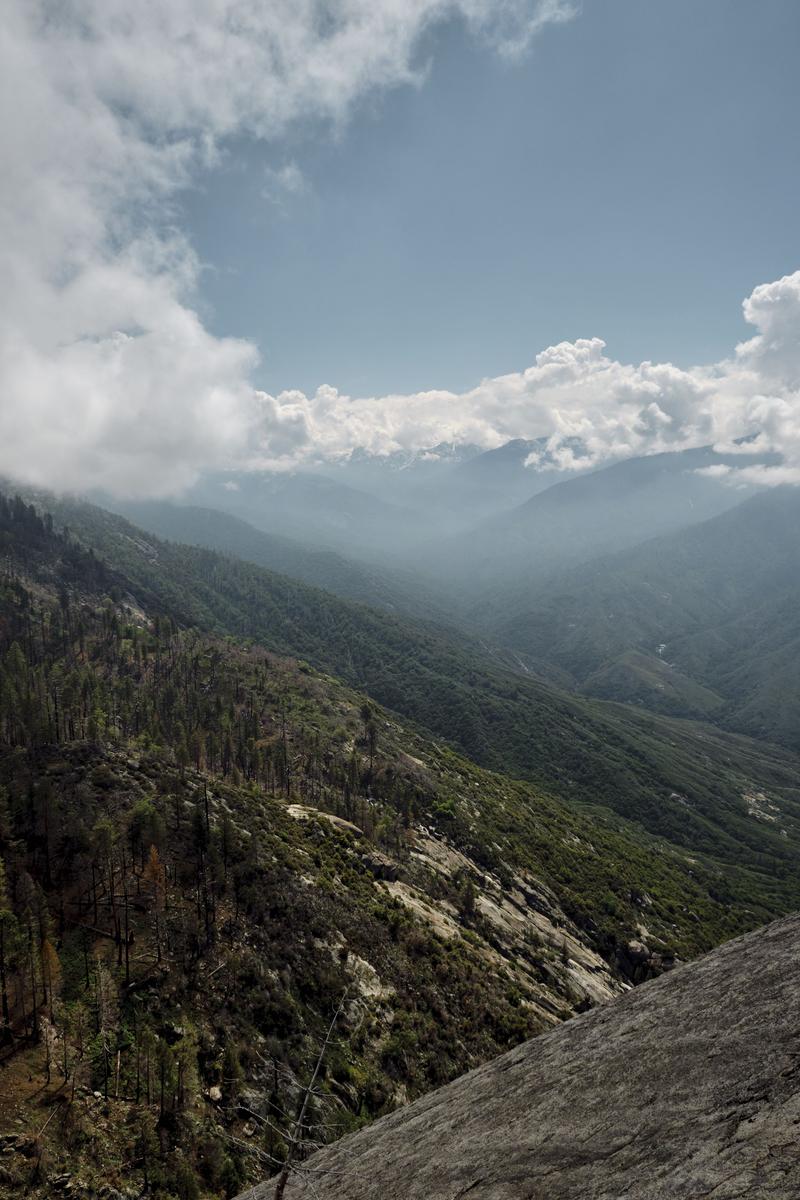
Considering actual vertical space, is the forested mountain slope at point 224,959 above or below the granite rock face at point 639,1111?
below

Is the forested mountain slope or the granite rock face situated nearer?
the granite rock face

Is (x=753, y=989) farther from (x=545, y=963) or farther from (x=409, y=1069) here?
(x=545, y=963)

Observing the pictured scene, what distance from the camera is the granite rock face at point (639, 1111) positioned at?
638 cm

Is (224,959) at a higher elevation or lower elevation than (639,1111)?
lower

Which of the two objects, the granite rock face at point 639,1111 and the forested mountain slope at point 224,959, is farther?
the forested mountain slope at point 224,959

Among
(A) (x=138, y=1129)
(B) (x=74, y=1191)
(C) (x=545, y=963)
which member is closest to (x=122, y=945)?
(A) (x=138, y=1129)

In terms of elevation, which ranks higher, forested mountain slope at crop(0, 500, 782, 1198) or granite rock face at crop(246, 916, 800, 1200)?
granite rock face at crop(246, 916, 800, 1200)

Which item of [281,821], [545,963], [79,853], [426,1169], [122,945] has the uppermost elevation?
[426,1169]

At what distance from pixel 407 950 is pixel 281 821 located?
21.6 metres

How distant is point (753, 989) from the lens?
9.91 metres

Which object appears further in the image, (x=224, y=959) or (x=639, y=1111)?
(x=224, y=959)

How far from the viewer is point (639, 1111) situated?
8.25 metres

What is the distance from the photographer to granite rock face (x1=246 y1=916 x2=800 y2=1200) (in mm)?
6383

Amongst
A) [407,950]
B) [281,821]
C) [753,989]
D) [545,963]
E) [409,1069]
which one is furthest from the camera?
[545,963]
